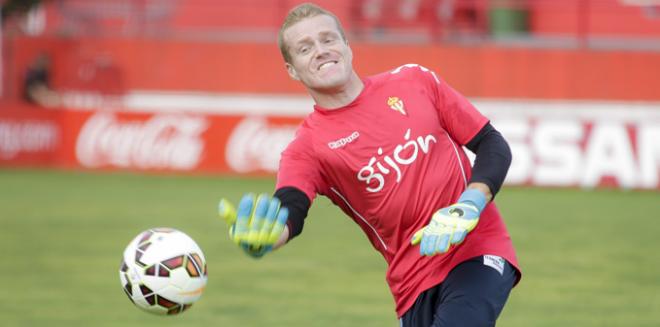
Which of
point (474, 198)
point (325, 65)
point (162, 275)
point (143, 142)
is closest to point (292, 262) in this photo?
point (162, 275)

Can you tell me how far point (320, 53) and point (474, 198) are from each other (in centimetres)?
101

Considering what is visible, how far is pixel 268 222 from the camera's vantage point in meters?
5.07

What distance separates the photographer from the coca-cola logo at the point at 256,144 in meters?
21.7

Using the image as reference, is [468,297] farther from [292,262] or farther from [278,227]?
[292,262]

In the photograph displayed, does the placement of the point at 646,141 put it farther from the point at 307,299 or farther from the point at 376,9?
the point at 307,299

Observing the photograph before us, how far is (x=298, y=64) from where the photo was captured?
5766mm

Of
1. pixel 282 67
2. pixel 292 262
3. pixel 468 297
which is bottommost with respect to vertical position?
pixel 282 67

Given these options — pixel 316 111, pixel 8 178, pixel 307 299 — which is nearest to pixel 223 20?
pixel 8 178

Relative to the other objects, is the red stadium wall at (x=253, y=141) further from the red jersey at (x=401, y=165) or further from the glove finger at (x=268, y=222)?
the glove finger at (x=268, y=222)

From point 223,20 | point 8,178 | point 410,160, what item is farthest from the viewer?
point 223,20

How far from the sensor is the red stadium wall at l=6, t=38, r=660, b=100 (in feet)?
72.8

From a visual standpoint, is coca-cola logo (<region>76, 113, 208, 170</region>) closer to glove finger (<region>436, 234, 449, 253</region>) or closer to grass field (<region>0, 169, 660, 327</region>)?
grass field (<region>0, 169, 660, 327</region>)

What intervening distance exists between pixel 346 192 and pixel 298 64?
667mm

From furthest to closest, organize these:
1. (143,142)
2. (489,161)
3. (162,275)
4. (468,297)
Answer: (143,142), (162,275), (489,161), (468,297)
